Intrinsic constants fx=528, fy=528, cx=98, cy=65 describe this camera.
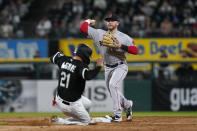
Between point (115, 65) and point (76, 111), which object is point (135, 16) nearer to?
point (115, 65)

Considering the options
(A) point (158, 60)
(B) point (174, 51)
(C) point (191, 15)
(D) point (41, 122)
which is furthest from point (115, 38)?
(C) point (191, 15)

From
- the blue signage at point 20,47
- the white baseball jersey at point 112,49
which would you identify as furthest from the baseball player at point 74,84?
the blue signage at point 20,47

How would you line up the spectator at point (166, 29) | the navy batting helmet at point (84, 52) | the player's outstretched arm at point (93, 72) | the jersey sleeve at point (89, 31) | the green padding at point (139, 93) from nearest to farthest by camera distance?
1. the player's outstretched arm at point (93, 72)
2. the navy batting helmet at point (84, 52)
3. the jersey sleeve at point (89, 31)
4. the green padding at point (139, 93)
5. the spectator at point (166, 29)

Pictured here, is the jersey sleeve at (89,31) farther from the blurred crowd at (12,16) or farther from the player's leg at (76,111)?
the blurred crowd at (12,16)

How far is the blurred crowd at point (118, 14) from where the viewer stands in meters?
18.8

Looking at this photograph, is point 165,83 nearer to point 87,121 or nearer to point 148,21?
point 148,21

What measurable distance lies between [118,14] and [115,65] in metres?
10.3

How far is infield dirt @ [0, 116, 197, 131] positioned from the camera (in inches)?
339

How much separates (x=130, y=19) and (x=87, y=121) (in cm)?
1116

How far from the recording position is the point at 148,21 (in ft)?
63.1

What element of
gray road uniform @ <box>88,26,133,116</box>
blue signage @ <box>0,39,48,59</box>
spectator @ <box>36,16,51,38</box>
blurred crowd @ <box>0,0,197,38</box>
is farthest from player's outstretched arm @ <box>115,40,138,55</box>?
spectator @ <box>36,16,51,38</box>

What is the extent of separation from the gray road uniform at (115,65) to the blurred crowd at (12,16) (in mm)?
9223

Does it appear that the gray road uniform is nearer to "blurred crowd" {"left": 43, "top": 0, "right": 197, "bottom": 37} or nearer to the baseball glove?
the baseball glove

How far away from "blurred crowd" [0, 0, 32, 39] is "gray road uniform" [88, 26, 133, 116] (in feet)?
30.3
